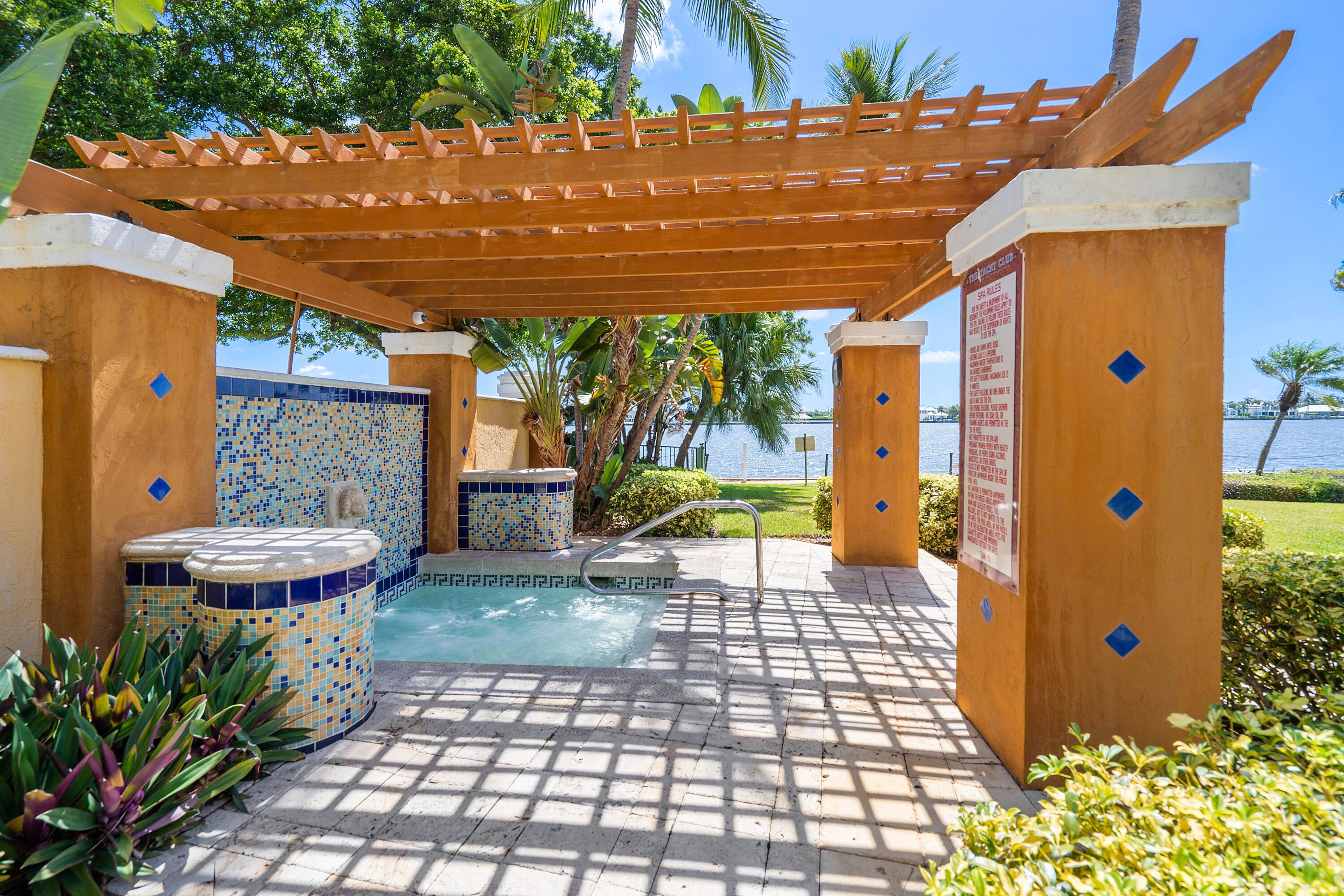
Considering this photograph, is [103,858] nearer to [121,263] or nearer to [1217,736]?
[121,263]

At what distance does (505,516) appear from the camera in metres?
8.31

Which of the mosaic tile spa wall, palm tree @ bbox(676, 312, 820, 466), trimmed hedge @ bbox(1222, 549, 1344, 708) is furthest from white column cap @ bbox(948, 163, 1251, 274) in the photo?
palm tree @ bbox(676, 312, 820, 466)

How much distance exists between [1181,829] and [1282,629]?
2.49 meters

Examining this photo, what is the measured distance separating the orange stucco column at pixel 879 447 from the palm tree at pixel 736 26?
4839 mm

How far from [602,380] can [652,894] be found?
8.71 metres

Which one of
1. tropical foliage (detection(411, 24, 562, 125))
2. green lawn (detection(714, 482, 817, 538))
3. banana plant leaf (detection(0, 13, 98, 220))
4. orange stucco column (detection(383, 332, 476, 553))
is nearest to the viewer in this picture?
banana plant leaf (detection(0, 13, 98, 220))

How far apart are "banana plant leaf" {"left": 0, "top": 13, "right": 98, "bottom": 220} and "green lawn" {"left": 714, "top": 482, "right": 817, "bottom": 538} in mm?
8248

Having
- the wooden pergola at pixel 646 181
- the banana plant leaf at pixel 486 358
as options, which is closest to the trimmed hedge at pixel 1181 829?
the wooden pergola at pixel 646 181

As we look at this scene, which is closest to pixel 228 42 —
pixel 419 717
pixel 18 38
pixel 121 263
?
pixel 18 38

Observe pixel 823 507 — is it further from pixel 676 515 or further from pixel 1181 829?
pixel 1181 829

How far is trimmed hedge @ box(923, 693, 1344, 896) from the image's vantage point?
128 centimetres

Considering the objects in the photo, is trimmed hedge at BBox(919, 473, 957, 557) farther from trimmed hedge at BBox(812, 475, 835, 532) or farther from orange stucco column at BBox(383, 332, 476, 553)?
orange stucco column at BBox(383, 332, 476, 553)

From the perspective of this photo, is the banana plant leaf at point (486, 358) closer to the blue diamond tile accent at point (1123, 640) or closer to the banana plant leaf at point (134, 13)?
the banana plant leaf at point (134, 13)

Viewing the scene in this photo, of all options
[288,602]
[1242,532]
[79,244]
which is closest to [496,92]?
[79,244]
